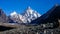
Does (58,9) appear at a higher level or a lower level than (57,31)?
higher

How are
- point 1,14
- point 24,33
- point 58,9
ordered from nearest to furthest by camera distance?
point 24,33 < point 58,9 < point 1,14

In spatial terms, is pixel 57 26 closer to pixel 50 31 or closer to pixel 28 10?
pixel 50 31

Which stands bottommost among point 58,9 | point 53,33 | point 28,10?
point 53,33

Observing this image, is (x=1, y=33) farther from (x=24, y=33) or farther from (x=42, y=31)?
(x=42, y=31)

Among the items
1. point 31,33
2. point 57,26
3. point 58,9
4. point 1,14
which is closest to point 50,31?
point 31,33

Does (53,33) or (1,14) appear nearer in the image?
(53,33)

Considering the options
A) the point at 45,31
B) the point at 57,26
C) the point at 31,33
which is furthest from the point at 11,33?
the point at 57,26

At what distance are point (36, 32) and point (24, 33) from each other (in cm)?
114

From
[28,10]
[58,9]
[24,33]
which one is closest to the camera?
[24,33]

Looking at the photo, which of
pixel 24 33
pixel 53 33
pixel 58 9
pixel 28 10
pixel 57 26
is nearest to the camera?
pixel 53 33

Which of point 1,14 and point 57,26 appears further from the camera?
point 1,14

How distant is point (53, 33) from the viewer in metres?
17.6

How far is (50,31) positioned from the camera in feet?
59.4

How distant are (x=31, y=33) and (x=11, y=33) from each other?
1.94m
